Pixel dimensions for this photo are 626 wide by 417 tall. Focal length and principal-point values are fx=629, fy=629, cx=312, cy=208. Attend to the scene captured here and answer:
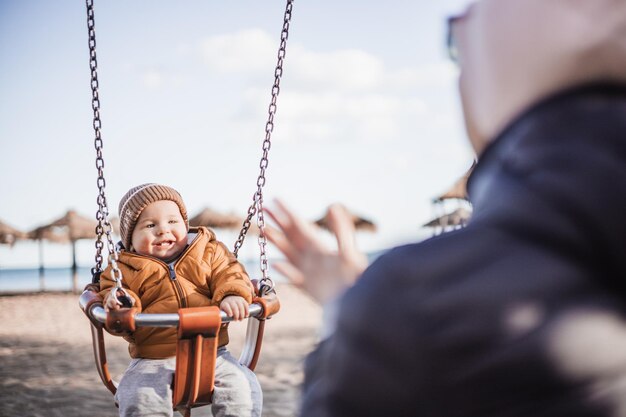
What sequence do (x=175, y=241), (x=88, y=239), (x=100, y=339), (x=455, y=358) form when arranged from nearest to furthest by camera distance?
(x=455, y=358)
(x=100, y=339)
(x=175, y=241)
(x=88, y=239)

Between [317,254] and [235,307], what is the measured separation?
4.91 ft

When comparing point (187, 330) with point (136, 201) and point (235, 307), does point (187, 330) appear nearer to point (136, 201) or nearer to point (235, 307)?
point (235, 307)

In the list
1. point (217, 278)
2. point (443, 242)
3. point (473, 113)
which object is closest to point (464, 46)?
point (473, 113)

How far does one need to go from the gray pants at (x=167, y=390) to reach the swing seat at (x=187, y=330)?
0.04m

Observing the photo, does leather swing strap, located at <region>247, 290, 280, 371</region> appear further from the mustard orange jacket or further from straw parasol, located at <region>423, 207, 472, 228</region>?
straw parasol, located at <region>423, 207, 472, 228</region>

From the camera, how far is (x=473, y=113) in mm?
466

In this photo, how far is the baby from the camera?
205 centimetres

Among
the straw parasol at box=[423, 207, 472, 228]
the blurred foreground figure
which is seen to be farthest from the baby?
the blurred foreground figure

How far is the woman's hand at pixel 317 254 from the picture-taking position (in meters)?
0.55

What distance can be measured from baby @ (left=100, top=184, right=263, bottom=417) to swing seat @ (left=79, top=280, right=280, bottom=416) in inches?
1.9

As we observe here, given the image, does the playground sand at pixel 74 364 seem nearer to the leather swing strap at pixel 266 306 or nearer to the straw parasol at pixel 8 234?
the leather swing strap at pixel 266 306

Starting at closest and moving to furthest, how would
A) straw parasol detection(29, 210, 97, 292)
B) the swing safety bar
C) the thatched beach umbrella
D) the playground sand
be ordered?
the swing safety bar, the playground sand, straw parasol detection(29, 210, 97, 292), the thatched beach umbrella

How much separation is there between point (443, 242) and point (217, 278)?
1.88 m

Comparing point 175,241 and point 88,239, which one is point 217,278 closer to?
point 175,241
